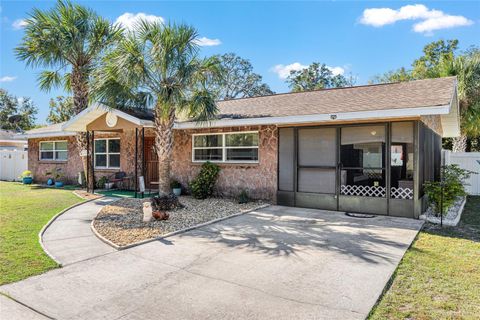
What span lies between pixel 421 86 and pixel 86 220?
1091 centimetres

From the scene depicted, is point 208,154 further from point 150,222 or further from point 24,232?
point 24,232

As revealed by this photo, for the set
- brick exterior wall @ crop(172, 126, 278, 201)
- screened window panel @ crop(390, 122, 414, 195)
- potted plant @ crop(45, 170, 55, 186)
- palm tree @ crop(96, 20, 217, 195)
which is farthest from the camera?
potted plant @ crop(45, 170, 55, 186)

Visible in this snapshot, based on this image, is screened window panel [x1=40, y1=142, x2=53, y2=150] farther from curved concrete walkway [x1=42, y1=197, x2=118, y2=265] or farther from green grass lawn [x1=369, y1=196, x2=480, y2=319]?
green grass lawn [x1=369, y1=196, x2=480, y2=319]

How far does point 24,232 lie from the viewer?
688 centimetres

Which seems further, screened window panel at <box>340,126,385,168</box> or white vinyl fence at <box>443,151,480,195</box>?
white vinyl fence at <box>443,151,480,195</box>

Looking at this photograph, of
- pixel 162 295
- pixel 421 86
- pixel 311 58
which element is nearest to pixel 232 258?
pixel 162 295

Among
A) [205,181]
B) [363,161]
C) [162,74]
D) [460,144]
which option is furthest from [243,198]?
[460,144]

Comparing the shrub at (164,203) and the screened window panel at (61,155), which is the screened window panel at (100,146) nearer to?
the screened window panel at (61,155)

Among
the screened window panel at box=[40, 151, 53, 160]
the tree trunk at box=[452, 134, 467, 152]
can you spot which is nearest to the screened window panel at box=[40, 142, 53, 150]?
the screened window panel at box=[40, 151, 53, 160]

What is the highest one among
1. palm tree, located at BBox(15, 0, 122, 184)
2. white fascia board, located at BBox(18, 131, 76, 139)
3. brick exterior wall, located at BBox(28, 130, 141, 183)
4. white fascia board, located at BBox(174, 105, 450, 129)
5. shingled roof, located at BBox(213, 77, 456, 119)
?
palm tree, located at BBox(15, 0, 122, 184)

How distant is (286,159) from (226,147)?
2556 millimetres

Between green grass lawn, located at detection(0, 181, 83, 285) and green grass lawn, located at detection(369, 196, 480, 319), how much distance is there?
5.00m

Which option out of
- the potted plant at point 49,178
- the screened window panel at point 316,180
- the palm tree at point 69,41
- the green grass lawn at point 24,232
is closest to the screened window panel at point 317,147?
the screened window panel at point 316,180

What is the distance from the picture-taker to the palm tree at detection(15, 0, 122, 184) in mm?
12688
